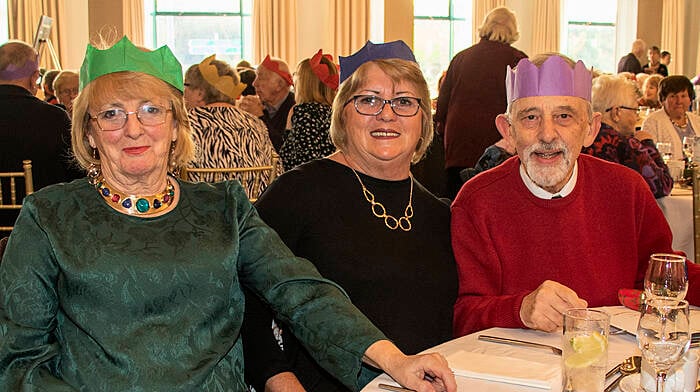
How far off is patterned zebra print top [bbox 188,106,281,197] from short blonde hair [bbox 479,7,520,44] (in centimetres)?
185

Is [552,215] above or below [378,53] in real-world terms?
below

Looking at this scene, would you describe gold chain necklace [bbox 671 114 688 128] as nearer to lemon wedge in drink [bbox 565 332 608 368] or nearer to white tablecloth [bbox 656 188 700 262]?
white tablecloth [bbox 656 188 700 262]

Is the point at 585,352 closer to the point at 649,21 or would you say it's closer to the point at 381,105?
the point at 381,105

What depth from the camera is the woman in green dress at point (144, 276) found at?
58.8 inches

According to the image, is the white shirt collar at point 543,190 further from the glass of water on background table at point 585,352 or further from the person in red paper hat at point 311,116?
the person in red paper hat at point 311,116

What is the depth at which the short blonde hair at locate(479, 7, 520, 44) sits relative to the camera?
499cm

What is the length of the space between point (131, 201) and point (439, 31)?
39.3ft

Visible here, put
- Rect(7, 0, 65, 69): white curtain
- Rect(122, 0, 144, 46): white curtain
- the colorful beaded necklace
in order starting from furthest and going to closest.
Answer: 1. Rect(122, 0, 144, 46): white curtain
2. Rect(7, 0, 65, 69): white curtain
3. the colorful beaded necklace

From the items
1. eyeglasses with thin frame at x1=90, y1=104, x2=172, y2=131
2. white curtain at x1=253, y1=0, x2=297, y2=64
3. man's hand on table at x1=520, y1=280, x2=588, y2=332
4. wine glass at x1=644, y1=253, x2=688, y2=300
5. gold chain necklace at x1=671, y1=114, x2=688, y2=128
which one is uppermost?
white curtain at x1=253, y1=0, x2=297, y2=64

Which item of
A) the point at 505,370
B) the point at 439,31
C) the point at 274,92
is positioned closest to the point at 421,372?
the point at 505,370

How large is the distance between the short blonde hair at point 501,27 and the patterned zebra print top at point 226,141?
1.85 metres

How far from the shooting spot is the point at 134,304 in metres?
1.54

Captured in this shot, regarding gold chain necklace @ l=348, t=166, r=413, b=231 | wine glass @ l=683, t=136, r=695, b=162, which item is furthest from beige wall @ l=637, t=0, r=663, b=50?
gold chain necklace @ l=348, t=166, r=413, b=231

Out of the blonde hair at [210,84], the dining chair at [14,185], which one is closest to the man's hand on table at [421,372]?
the dining chair at [14,185]
